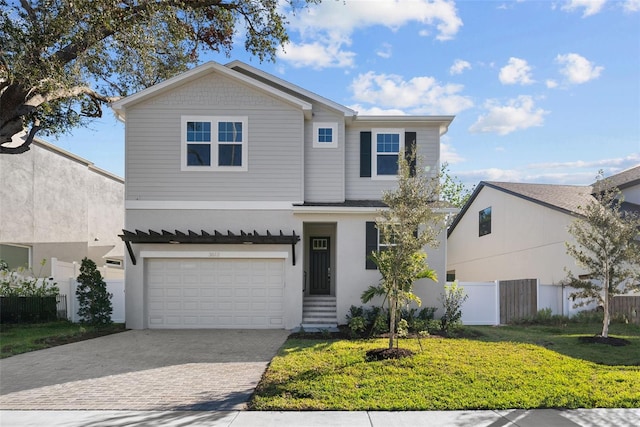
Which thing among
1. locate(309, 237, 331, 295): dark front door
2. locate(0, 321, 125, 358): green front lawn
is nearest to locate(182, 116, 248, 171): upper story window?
locate(309, 237, 331, 295): dark front door

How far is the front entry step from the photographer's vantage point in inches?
541

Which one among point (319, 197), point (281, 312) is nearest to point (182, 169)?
point (319, 197)

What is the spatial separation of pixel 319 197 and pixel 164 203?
15.7ft

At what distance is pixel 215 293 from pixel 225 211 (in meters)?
2.56

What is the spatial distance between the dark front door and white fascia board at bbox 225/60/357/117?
15.3 feet

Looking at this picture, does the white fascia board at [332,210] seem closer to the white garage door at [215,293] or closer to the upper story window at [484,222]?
the white garage door at [215,293]

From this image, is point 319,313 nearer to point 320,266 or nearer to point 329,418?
point 320,266

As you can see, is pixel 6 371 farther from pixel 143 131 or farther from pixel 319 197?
pixel 319 197

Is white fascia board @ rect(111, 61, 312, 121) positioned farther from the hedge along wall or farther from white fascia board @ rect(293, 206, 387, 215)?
the hedge along wall

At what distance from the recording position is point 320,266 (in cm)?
1627

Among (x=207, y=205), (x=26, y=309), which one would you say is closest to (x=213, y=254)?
(x=207, y=205)

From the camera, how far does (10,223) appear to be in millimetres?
Answer: 18906

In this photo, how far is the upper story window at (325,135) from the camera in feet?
48.0

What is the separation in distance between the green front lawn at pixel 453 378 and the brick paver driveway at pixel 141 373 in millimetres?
732
